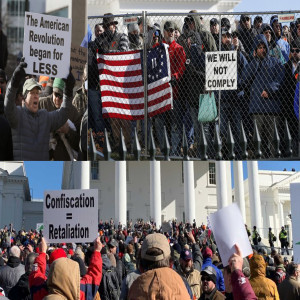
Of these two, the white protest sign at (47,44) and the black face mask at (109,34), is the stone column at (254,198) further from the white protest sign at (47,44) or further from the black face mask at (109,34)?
the white protest sign at (47,44)

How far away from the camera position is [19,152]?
1301 centimetres

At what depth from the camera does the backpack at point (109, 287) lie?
8.86 metres

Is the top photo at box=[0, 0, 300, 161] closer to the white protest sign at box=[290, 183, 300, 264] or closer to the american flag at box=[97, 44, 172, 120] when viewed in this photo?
the american flag at box=[97, 44, 172, 120]

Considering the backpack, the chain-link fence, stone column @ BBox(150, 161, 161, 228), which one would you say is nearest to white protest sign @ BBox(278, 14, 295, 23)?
the chain-link fence

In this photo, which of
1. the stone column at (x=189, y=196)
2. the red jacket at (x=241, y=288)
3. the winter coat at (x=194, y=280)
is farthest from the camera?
the stone column at (x=189, y=196)

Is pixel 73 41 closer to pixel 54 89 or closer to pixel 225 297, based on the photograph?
pixel 54 89

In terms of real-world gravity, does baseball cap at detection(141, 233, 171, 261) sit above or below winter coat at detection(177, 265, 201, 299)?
above

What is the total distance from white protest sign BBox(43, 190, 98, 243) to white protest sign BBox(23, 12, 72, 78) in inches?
175

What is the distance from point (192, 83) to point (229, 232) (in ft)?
35.9

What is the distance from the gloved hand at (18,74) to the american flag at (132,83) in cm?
321

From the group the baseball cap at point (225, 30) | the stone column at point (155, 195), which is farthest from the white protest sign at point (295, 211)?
the stone column at point (155, 195)

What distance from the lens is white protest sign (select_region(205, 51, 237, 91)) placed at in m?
14.9

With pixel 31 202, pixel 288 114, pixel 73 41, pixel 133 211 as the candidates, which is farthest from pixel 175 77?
pixel 31 202

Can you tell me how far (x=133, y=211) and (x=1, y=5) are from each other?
4800 cm
